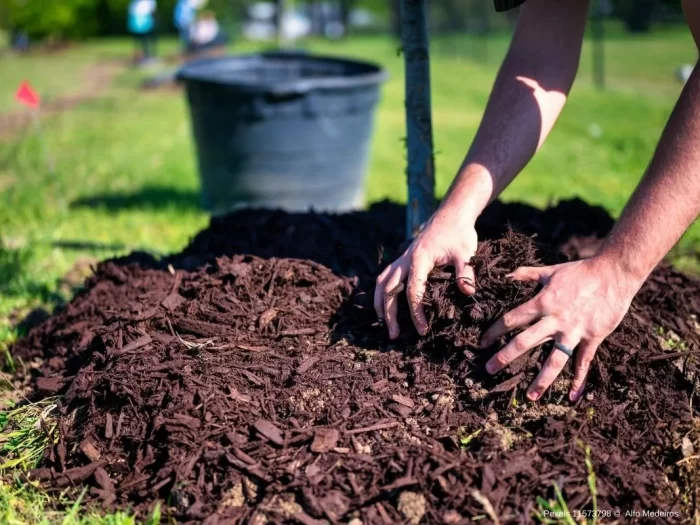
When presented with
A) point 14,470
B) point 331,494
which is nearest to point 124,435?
point 14,470

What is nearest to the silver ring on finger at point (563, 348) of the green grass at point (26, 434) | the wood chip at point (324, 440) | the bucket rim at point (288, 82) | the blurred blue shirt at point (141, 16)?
the wood chip at point (324, 440)

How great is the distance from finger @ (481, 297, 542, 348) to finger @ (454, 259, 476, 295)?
160mm

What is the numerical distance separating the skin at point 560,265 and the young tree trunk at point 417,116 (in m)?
0.51

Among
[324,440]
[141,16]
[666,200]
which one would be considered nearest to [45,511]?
[324,440]

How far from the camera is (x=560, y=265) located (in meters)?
2.29

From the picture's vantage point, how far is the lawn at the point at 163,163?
5074 mm

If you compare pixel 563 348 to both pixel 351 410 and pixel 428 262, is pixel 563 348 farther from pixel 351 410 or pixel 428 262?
pixel 351 410

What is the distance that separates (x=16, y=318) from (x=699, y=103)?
353 cm

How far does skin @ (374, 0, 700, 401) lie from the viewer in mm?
2051

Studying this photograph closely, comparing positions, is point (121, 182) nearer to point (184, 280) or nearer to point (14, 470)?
point (184, 280)

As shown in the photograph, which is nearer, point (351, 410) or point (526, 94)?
point (351, 410)

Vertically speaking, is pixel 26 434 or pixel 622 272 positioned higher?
pixel 622 272

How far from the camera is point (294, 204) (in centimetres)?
611

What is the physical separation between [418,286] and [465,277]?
0.54 ft
